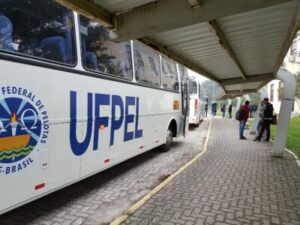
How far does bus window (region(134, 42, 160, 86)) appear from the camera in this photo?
23.7ft

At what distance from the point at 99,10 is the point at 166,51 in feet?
8.32

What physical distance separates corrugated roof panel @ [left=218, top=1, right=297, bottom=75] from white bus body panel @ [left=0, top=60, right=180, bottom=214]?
241cm

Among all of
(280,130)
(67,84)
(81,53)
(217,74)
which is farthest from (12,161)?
(217,74)

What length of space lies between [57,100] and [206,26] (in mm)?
2735

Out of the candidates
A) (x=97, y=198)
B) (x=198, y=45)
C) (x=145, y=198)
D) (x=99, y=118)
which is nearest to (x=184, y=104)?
(x=198, y=45)

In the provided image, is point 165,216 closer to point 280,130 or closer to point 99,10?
point 99,10

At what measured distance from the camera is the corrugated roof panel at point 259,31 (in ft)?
15.4

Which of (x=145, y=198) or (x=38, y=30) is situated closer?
(x=38, y=30)

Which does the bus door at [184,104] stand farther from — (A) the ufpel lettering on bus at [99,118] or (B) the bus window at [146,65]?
(A) the ufpel lettering on bus at [99,118]

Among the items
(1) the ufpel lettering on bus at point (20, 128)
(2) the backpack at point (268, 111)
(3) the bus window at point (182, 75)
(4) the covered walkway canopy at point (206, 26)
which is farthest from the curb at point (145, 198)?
(2) the backpack at point (268, 111)

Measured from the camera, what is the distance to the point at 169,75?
9.73m

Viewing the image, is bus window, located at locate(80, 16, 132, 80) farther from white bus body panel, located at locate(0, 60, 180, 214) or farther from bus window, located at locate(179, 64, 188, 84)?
bus window, located at locate(179, 64, 188, 84)

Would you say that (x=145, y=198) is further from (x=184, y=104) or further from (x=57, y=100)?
(x=184, y=104)

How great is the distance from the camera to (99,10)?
4207mm
